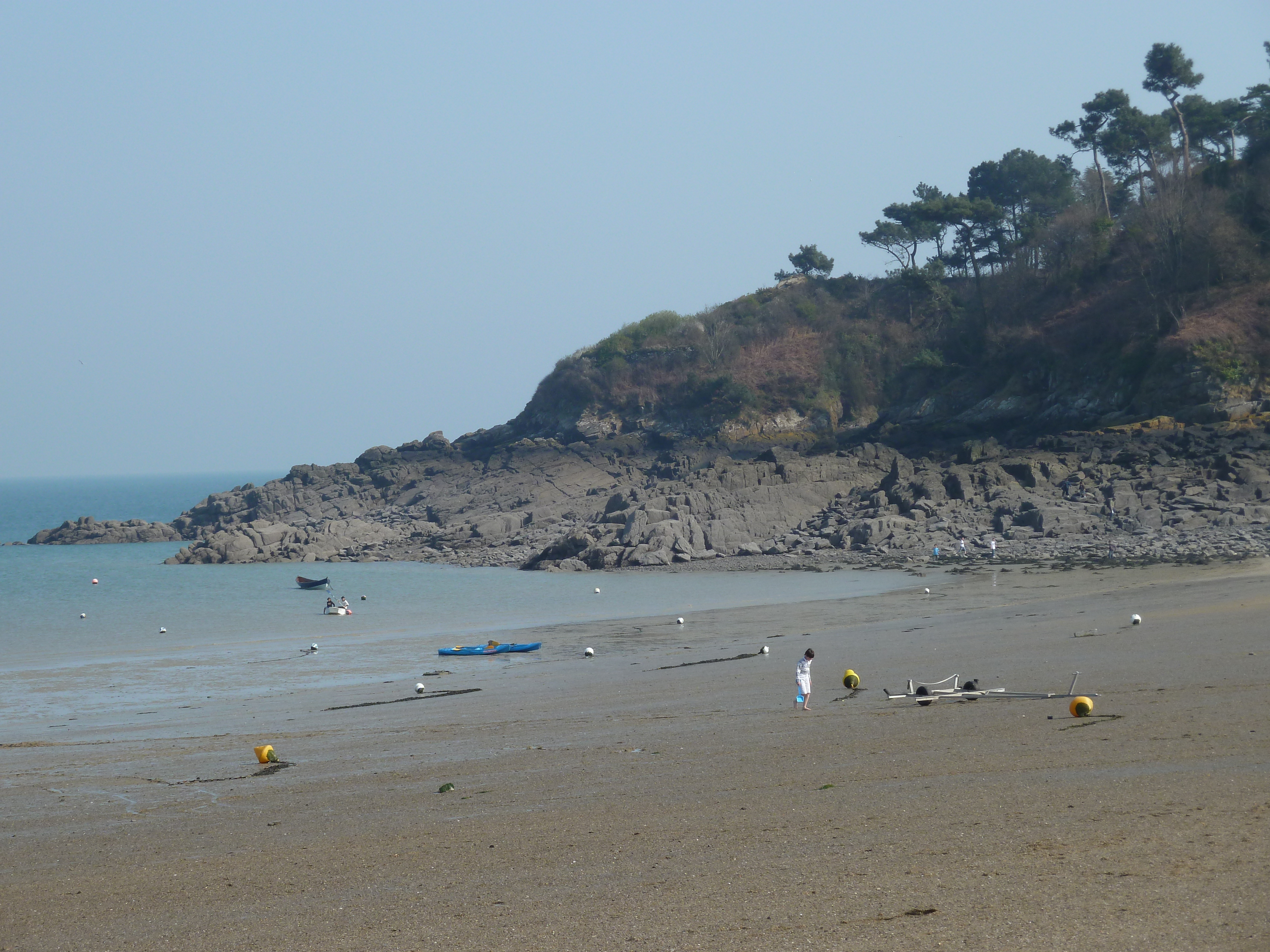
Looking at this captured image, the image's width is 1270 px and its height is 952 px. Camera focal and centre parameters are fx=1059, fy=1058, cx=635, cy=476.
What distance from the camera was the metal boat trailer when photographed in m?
12.9

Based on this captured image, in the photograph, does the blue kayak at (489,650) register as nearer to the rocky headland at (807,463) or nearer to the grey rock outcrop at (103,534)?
the rocky headland at (807,463)

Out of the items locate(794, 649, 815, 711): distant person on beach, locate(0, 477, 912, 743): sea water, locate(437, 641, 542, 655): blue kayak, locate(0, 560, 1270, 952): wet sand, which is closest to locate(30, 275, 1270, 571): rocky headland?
locate(0, 477, 912, 743): sea water

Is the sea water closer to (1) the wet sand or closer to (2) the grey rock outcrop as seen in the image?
(1) the wet sand

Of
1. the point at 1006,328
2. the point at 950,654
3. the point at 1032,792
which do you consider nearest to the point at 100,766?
the point at 1032,792

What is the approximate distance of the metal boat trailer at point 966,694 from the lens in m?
12.9

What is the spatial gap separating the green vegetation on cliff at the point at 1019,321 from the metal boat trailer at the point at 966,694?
3917 cm

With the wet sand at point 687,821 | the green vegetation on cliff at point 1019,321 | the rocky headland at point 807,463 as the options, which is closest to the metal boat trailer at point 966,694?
the wet sand at point 687,821

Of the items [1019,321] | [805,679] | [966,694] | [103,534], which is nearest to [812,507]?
[1019,321]

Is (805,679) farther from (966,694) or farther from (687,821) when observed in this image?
(687,821)

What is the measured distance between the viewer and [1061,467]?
149ft

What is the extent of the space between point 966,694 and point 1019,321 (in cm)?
5566

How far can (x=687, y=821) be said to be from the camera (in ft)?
28.7

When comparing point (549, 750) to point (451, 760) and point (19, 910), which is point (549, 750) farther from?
point (19, 910)

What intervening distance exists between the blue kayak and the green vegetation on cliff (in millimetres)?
35978
